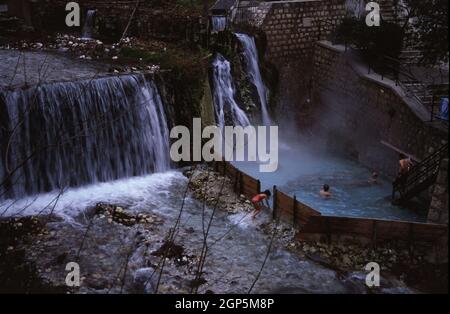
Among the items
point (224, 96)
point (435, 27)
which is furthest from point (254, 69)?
point (435, 27)

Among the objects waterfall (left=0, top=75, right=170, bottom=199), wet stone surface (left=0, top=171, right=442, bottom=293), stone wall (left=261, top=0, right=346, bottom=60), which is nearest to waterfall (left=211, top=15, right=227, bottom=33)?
stone wall (left=261, top=0, right=346, bottom=60)

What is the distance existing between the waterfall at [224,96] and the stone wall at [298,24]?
2661 millimetres

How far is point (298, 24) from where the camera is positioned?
68.0ft

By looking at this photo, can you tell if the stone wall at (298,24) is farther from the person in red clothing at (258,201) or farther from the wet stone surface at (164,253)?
the wet stone surface at (164,253)

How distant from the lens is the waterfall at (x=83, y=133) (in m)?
13.7

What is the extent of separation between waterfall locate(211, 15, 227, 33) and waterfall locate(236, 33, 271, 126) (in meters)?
0.80

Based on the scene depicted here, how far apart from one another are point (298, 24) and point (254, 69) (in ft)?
9.63

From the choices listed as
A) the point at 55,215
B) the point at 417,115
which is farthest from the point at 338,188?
the point at 55,215

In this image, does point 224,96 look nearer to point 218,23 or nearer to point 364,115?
point 218,23

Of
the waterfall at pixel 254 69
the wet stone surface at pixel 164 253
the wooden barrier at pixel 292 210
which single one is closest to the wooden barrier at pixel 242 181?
the wet stone surface at pixel 164 253

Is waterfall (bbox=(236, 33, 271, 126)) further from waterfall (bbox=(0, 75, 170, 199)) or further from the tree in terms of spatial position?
the tree

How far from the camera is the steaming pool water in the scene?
1459cm

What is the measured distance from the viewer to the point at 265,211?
13477mm

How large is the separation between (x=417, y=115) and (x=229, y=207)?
6.76 meters
